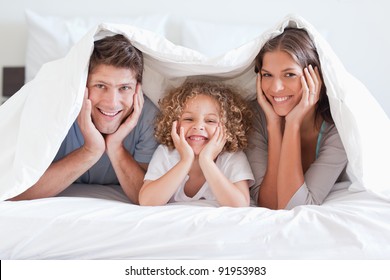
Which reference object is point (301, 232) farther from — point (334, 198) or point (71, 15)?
point (71, 15)

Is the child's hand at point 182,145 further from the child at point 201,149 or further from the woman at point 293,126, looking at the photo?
the woman at point 293,126

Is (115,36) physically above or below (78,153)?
above

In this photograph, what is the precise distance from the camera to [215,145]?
4.72 feet

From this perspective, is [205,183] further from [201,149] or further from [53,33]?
[53,33]

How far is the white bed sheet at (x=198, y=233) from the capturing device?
113 centimetres

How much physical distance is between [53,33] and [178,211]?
4.03 feet

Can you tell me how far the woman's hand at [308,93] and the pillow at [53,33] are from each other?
949 mm

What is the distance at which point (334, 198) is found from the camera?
1.38 metres

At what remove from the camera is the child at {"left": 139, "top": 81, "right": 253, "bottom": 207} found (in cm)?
137

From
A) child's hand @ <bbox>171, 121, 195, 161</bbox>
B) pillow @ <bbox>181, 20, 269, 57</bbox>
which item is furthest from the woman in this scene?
pillow @ <bbox>181, 20, 269, 57</bbox>

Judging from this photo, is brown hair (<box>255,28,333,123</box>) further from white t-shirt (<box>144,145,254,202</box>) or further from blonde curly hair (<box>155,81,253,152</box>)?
white t-shirt (<box>144,145,254,202</box>)
